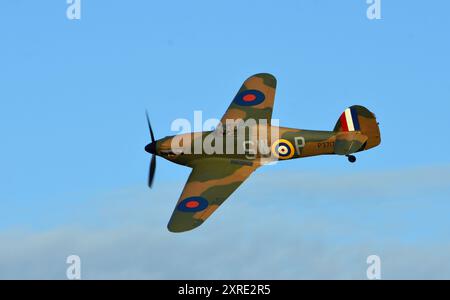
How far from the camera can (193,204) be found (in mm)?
32094

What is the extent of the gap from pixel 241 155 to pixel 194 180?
2078mm

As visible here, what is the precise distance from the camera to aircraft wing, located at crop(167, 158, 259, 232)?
102 feet

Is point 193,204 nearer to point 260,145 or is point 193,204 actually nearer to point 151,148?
point 260,145

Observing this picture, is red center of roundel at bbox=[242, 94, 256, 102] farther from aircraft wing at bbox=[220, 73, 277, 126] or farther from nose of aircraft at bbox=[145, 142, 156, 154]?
nose of aircraft at bbox=[145, 142, 156, 154]

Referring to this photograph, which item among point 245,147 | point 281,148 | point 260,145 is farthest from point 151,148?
point 281,148

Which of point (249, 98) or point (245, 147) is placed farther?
point (249, 98)

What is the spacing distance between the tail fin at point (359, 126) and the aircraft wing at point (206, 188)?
3657mm

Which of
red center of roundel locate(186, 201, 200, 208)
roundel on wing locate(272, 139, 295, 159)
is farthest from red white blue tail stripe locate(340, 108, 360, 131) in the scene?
red center of roundel locate(186, 201, 200, 208)

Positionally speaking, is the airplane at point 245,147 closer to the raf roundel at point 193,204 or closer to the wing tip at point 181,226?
the raf roundel at point 193,204

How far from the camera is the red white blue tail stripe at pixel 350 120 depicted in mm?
34250

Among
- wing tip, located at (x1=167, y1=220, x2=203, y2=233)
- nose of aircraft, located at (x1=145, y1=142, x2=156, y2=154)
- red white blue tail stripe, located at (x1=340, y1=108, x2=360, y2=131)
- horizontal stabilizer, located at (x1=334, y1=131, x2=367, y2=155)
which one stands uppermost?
red white blue tail stripe, located at (x1=340, y1=108, x2=360, y2=131)

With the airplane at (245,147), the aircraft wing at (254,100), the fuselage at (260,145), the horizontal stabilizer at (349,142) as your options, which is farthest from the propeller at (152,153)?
the horizontal stabilizer at (349,142)

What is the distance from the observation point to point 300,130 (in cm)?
3466

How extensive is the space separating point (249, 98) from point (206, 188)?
5.99m
